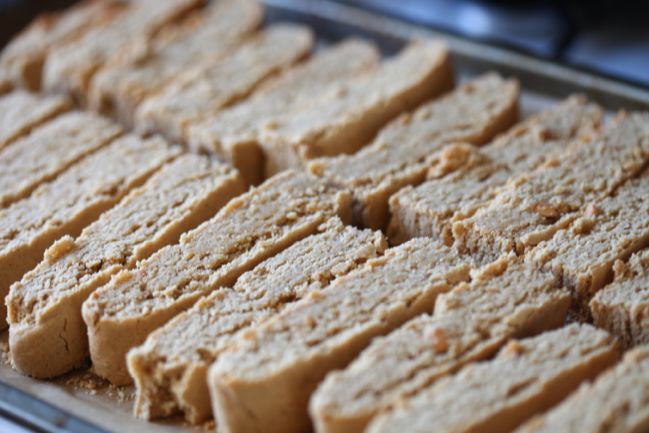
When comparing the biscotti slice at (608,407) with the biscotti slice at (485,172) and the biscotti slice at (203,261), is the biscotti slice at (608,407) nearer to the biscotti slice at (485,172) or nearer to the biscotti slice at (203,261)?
the biscotti slice at (485,172)

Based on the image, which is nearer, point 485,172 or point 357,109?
point 485,172

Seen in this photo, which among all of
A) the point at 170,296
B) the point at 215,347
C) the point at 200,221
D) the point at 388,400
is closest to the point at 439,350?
the point at 388,400

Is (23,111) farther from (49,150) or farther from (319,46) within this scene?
(319,46)

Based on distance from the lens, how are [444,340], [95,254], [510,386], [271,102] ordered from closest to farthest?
[510,386]
[444,340]
[95,254]
[271,102]

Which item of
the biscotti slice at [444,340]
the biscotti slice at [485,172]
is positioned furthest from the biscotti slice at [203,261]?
the biscotti slice at [444,340]

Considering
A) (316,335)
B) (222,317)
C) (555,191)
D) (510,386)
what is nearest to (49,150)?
(222,317)

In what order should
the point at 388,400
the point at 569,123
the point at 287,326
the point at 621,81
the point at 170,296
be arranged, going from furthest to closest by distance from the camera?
the point at 621,81
the point at 569,123
the point at 170,296
the point at 287,326
the point at 388,400

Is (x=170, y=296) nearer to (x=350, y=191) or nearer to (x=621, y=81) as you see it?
(x=350, y=191)

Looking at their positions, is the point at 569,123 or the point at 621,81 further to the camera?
the point at 621,81
